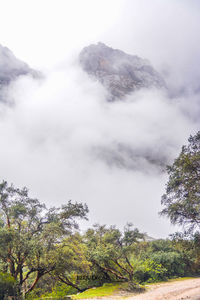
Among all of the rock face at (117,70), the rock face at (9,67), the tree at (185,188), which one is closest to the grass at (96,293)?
the tree at (185,188)

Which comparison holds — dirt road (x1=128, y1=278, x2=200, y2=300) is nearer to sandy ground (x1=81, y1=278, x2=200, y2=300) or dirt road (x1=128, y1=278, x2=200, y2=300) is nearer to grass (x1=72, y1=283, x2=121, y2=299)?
sandy ground (x1=81, y1=278, x2=200, y2=300)

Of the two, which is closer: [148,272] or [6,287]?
[6,287]

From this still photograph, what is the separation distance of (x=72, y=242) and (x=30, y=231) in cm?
432

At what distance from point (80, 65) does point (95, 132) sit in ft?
237

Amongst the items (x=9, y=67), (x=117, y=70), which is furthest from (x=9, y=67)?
(x=117, y=70)

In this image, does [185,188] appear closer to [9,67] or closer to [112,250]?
[112,250]

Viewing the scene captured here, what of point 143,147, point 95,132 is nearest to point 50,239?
point 143,147

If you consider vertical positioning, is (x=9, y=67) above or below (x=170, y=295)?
above

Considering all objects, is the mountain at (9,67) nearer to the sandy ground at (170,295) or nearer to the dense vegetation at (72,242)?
the dense vegetation at (72,242)

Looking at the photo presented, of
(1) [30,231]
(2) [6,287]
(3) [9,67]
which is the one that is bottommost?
(2) [6,287]

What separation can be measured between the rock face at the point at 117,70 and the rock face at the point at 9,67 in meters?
59.5

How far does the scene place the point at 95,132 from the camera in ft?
576

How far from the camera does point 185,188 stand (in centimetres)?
1444

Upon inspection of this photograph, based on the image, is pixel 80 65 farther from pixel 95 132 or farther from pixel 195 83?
pixel 195 83
